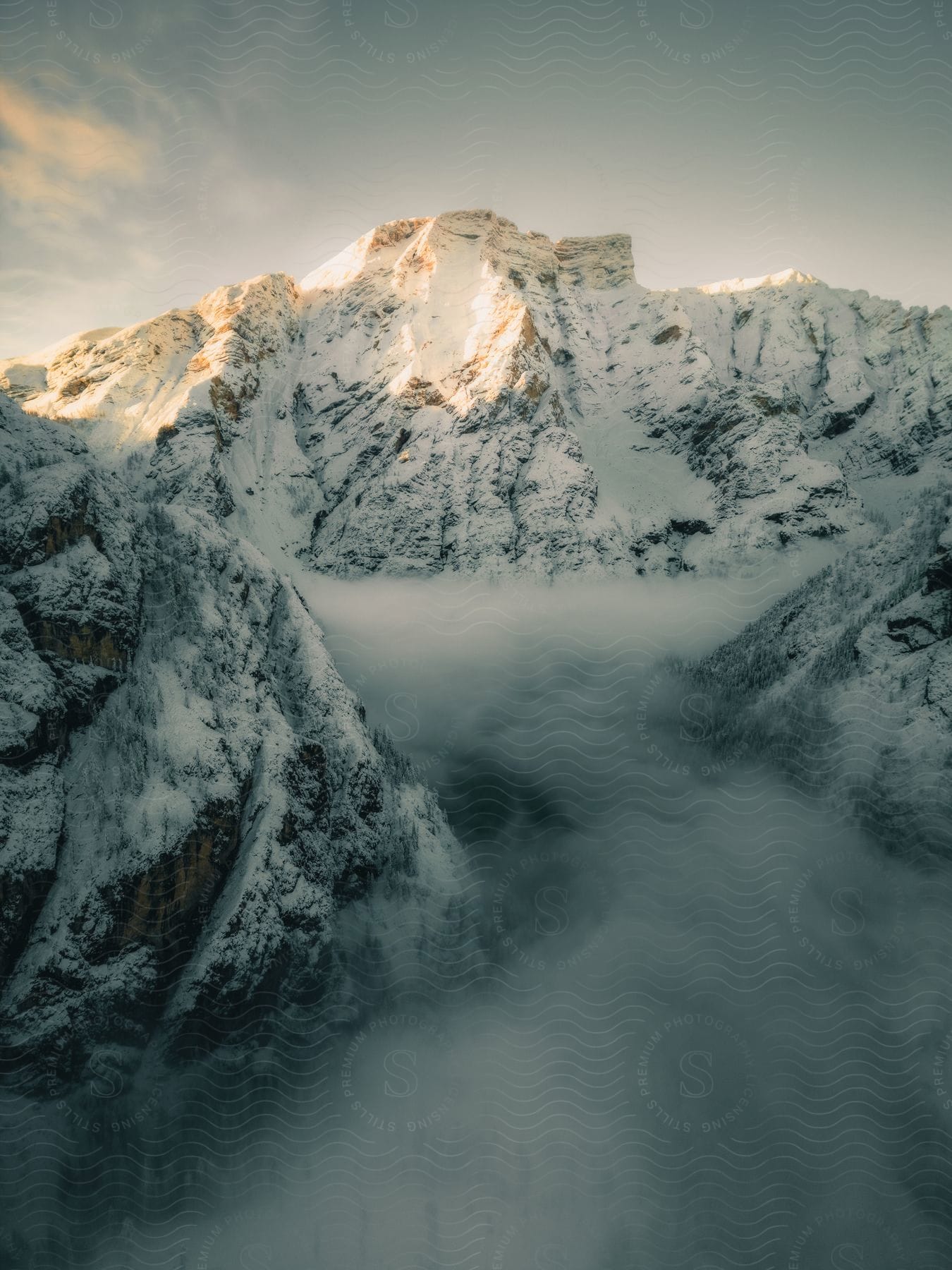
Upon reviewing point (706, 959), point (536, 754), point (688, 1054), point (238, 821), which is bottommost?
point (688, 1054)

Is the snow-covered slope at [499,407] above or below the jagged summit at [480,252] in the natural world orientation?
below

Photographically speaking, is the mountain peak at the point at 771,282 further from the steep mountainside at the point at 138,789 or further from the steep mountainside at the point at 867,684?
the steep mountainside at the point at 138,789

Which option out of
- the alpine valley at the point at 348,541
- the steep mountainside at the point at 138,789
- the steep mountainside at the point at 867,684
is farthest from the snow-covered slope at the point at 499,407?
the steep mountainside at the point at 138,789

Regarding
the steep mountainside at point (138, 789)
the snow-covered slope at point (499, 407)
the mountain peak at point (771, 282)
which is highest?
the mountain peak at point (771, 282)

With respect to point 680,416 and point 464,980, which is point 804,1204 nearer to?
point 464,980

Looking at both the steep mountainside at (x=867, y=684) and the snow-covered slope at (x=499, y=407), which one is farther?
the snow-covered slope at (x=499, y=407)

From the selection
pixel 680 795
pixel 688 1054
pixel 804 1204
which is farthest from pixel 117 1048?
pixel 680 795

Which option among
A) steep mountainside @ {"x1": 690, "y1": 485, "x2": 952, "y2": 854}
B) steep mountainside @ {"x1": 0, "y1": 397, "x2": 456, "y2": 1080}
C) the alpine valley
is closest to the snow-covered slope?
the alpine valley

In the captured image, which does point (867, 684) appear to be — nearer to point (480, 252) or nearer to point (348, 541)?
point (348, 541)
